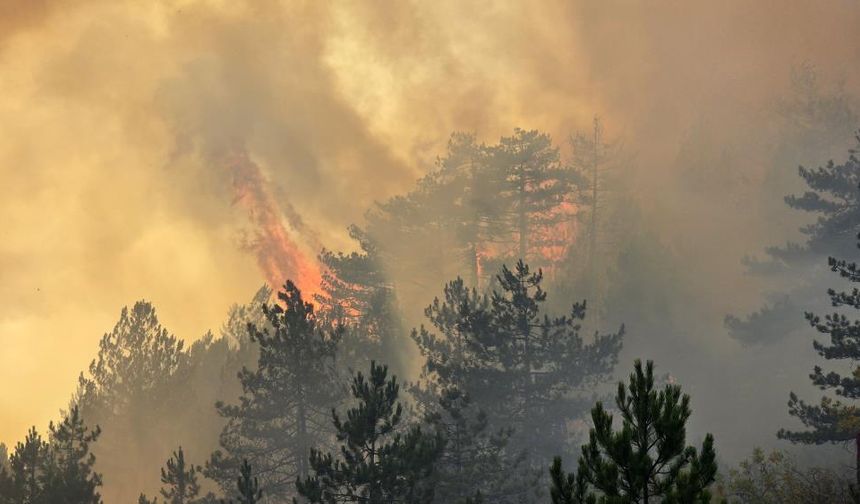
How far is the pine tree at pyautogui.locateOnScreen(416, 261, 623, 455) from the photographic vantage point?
95.7 ft

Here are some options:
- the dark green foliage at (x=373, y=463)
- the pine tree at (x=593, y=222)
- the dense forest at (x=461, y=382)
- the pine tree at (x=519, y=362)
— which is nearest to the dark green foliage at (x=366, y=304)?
the dense forest at (x=461, y=382)

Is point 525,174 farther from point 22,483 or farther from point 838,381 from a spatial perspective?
point 22,483

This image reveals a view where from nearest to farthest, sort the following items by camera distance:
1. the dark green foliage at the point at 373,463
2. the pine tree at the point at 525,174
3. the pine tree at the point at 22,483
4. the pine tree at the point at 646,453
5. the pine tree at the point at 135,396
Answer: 1. the pine tree at the point at 646,453
2. the dark green foliage at the point at 373,463
3. the pine tree at the point at 22,483
4. the pine tree at the point at 135,396
5. the pine tree at the point at 525,174

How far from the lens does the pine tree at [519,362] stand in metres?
29.2

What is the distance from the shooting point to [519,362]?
3011 cm

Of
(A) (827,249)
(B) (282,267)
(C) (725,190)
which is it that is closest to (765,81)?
(C) (725,190)

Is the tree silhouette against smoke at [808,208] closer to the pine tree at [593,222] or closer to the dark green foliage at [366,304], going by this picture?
the pine tree at [593,222]

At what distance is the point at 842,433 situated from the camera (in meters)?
23.2

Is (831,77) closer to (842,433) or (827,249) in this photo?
(827,249)

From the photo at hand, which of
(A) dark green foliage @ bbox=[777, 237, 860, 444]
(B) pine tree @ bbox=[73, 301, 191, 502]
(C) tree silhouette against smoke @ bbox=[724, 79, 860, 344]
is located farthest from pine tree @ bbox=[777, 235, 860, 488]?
(B) pine tree @ bbox=[73, 301, 191, 502]

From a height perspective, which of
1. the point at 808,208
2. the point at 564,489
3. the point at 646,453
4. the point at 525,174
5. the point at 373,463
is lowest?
the point at 564,489

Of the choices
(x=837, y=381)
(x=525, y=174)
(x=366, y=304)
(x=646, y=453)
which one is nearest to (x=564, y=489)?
(x=646, y=453)

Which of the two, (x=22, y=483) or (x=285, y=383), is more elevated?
(x=285, y=383)

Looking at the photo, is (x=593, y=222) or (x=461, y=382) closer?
(x=461, y=382)
